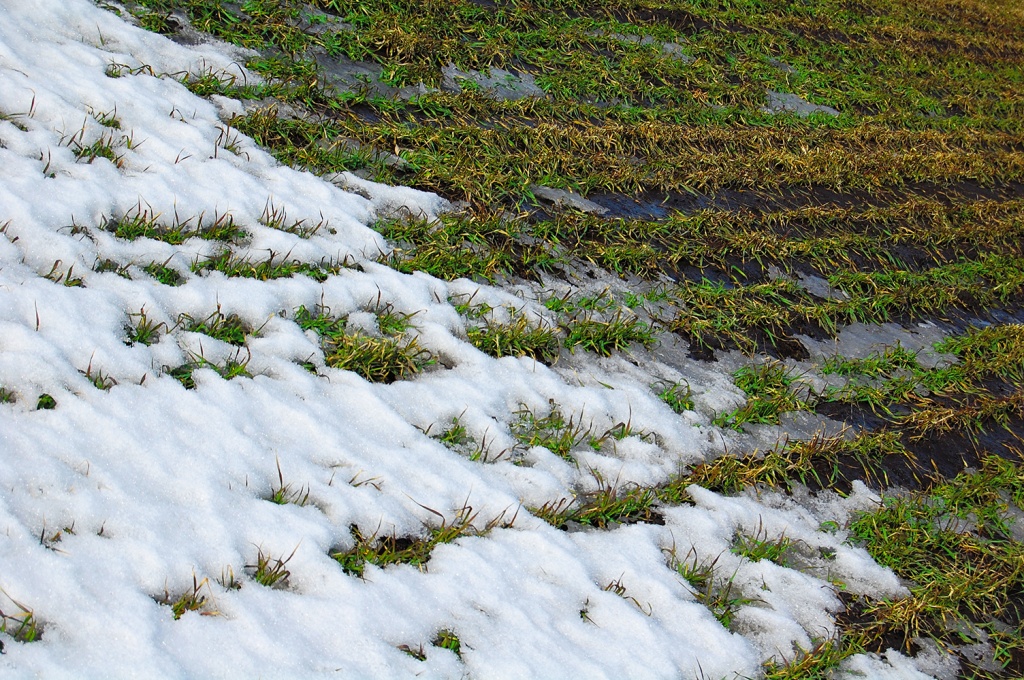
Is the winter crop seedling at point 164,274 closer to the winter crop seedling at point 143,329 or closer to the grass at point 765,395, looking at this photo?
the winter crop seedling at point 143,329

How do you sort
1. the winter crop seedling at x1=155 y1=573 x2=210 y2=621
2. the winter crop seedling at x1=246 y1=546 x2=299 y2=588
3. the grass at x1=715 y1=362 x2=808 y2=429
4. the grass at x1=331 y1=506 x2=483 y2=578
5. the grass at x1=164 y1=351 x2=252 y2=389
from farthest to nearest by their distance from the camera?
the grass at x1=715 y1=362 x2=808 y2=429
the grass at x1=164 y1=351 x2=252 y2=389
the grass at x1=331 y1=506 x2=483 y2=578
the winter crop seedling at x1=246 y1=546 x2=299 y2=588
the winter crop seedling at x1=155 y1=573 x2=210 y2=621

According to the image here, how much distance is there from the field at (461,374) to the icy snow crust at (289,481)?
15 millimetres

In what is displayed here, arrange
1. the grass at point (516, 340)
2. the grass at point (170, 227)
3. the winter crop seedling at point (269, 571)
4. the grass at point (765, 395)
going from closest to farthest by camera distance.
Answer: the winter crop seedling at point (269, 571) < the grass at point (170, 227) < the grass at point (516, 340) < the grass at point (765, 395)

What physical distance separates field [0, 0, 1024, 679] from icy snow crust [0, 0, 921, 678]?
0.02 meters

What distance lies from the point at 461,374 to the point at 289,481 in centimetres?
118

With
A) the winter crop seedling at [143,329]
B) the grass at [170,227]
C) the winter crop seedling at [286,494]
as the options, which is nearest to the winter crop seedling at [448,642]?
the winter crop seedling at [286,494]

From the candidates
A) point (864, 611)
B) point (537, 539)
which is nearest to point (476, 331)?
point (537, 539)

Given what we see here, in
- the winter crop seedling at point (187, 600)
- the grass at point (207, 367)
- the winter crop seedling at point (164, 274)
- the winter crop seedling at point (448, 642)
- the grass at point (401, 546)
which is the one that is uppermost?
the winter crop seedling at point (164, 274)

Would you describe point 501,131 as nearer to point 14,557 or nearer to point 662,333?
point 662,333

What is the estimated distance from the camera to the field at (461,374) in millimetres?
2768

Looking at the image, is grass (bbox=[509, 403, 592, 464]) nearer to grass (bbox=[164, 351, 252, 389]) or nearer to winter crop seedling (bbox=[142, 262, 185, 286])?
grass (bbox=[164, 351, 252, 389])

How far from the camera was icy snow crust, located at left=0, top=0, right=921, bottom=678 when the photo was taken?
2.53 metres

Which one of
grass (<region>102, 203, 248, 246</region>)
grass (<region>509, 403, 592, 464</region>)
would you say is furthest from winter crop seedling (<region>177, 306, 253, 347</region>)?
grass (<region>509, 403, 592, 464</region>)

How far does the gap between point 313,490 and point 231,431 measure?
41cm
